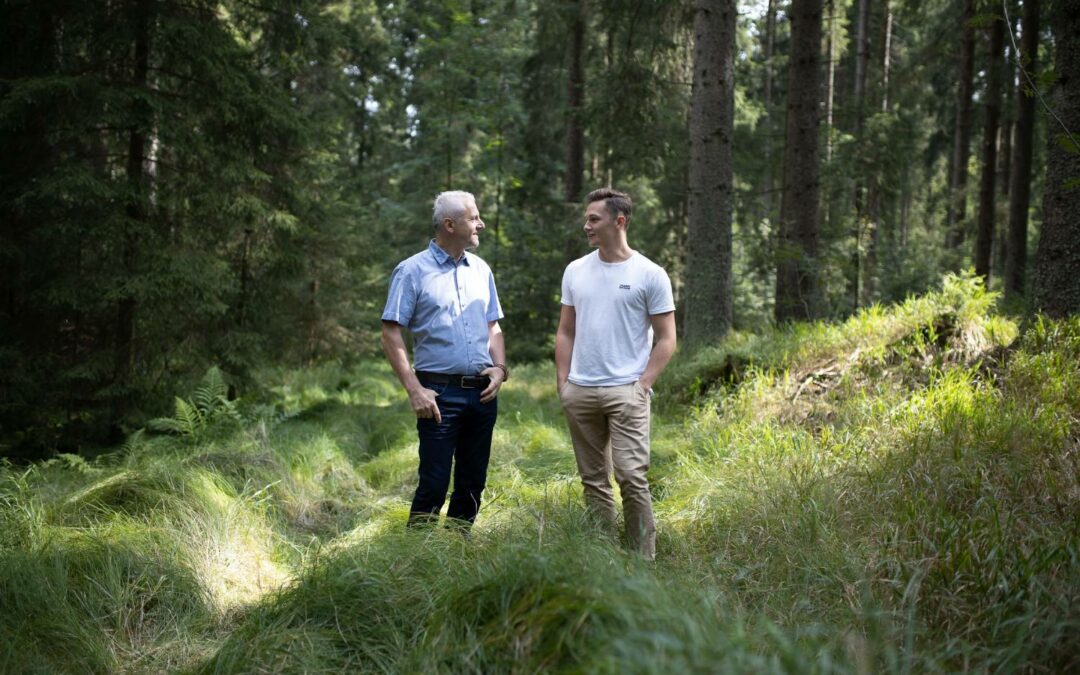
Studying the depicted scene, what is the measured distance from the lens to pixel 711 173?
977 centimetres

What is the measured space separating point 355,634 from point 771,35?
28158 mm

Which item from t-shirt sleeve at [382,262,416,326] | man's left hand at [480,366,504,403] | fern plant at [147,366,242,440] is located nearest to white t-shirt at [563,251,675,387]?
man's left hand at [480,366,504,403]

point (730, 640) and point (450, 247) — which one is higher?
point (450, 247)

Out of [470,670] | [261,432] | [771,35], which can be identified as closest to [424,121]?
[771,35]

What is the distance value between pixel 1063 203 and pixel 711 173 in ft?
13.7

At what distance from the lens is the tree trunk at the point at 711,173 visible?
9641mm

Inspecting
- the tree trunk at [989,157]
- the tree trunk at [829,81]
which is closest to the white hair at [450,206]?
the tree trunk at [989,157]

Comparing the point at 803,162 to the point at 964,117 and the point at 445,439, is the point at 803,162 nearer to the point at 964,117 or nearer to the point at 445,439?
the point at 445,439

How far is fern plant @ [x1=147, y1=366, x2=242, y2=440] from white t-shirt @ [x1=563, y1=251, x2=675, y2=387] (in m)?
4.84

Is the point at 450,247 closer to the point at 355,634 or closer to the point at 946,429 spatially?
the point at 355,634

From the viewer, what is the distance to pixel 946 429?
5.07 m

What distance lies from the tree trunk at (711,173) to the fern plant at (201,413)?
18.8 ft

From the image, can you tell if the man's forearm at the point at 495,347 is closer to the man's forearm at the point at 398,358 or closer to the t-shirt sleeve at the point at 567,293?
the t-shirt sleeve at the point at 567,293

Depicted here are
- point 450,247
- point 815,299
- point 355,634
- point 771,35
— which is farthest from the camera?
point 771,35
